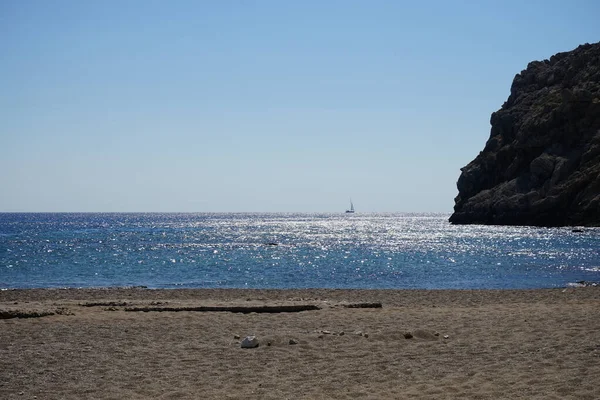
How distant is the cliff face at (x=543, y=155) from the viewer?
101812mm

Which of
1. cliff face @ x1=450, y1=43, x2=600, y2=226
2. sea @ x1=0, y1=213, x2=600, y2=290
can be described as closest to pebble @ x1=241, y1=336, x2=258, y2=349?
sea @ x1=0, y1=213, x2=600, y2=290

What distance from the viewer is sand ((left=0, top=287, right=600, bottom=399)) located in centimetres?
980

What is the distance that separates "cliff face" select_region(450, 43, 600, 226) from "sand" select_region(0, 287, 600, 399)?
90.5 meters

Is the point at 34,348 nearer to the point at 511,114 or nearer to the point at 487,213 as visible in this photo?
the point at 487,213

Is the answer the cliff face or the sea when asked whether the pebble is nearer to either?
the sea

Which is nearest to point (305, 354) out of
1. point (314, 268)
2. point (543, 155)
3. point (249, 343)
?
point (249, 343)

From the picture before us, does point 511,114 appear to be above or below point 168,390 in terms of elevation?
above

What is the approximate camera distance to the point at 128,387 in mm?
10141

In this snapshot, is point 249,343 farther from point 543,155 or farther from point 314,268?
point 543,155

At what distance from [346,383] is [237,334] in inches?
200

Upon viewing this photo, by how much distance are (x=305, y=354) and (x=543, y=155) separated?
10707 centimetres

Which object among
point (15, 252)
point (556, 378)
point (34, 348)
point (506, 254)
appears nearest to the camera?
point (556, 378)

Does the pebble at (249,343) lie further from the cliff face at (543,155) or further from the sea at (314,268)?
the cliff face at (543,155)

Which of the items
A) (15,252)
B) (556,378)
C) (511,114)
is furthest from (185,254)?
(511,114)
